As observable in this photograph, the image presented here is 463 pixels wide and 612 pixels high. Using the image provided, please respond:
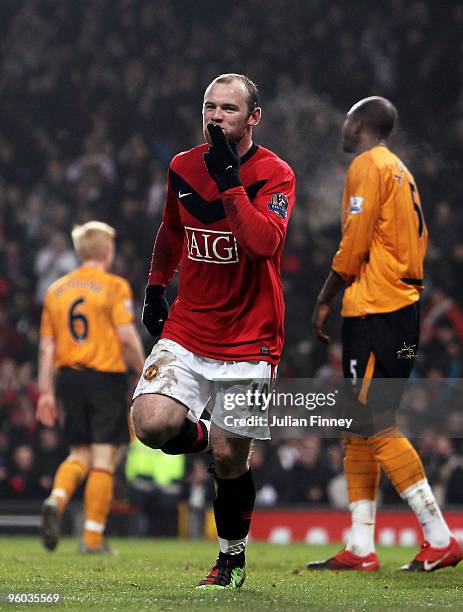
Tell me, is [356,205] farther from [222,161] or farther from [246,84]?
[222,161]

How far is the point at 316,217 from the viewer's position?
14.2 m

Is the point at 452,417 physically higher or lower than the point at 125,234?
lower

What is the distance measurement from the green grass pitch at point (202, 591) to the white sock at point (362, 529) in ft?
0.53

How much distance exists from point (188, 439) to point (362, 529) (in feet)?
5.00

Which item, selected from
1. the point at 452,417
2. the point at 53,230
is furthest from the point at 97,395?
the point at 53,230

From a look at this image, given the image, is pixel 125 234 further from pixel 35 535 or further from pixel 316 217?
pixel 35 535

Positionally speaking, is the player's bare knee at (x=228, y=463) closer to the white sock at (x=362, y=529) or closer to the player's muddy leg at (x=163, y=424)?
the player's muddy leg at (x=163, y=424)

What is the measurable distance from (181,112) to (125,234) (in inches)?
76.9

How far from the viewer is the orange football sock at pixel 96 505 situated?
772 centimetres

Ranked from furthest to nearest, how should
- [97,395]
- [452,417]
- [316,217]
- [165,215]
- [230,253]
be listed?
1. [316,217]
2. [452,417]
3. [97,395]
4. [165,215]
5. [230,253]

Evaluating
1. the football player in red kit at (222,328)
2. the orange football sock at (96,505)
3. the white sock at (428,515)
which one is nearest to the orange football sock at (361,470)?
the white sock at (428,515)

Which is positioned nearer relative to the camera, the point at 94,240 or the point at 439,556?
the point at 439,556

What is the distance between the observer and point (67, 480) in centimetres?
778

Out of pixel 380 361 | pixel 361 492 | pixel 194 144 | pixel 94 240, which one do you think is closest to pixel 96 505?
pixel 94 240
